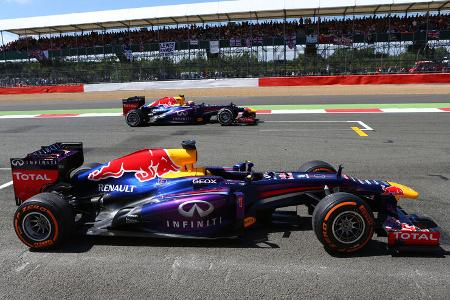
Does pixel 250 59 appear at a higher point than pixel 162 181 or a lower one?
higher

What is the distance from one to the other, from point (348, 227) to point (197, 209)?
1649 millimetres

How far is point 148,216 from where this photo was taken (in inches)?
190

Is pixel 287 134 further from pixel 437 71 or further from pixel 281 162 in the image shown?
pixel 437 71

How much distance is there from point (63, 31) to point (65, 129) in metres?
27.9

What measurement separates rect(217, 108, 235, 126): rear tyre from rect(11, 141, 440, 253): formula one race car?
8.93 m

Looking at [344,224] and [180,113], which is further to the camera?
[180,113]

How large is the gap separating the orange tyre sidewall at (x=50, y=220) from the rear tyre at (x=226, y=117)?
9970mm

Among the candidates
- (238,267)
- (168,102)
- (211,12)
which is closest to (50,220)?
(238,267)

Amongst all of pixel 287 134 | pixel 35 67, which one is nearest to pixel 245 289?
pixel 287 134

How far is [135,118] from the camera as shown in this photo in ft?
49.7

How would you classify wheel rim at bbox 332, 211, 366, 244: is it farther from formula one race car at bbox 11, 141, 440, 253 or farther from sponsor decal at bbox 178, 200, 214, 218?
sponsor decal at bbox 178, 200, 214, 218

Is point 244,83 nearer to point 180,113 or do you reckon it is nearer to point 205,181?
point 180,113

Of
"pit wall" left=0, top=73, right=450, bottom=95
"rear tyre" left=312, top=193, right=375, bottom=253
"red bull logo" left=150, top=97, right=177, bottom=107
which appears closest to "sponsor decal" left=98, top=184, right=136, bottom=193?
"rear tyre" left=312, top=193, right=375, bottom=253

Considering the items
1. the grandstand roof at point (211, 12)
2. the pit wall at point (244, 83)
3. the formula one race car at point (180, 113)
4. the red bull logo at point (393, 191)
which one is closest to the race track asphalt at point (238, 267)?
the red bull logo at point (393, 191)
